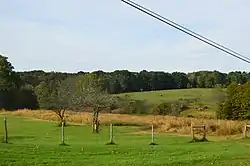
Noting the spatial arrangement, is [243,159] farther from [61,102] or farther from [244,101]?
[61,102]

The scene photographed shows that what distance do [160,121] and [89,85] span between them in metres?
17.8

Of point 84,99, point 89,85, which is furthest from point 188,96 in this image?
point 84,99

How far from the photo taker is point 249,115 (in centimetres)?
5612

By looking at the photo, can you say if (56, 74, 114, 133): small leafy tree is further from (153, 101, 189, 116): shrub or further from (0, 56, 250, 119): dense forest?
(153, 101, 189, 116): shrub

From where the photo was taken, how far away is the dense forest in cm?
5900

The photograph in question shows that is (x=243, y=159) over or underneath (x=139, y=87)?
underneath

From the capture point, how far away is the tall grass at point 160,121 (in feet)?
144

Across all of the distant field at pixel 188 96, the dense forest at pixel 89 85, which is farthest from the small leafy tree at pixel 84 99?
the distant field at pixel 188 96

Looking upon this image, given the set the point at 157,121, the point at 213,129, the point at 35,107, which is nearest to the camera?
the point at 213,129

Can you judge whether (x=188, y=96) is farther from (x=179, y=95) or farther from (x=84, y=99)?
(x=84, y=99)

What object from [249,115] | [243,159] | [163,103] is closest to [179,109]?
[163,103]

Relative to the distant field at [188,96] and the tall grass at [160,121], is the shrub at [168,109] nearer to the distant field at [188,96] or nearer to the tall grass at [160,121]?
the distant field at [188,96]

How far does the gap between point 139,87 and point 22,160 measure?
83447mm

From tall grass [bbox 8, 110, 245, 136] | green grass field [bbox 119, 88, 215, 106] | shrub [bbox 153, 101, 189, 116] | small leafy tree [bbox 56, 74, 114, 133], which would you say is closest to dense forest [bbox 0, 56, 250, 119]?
small leafy tree [bbox 56, 74, 114, 133]
